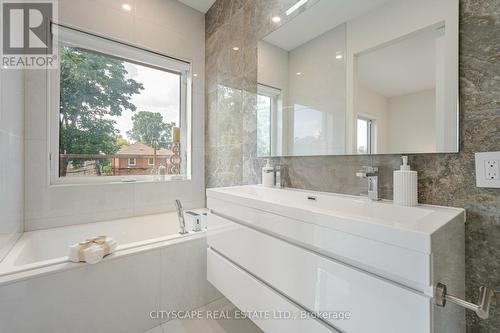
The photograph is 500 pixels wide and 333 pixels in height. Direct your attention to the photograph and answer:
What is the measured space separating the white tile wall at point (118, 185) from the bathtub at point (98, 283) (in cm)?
17

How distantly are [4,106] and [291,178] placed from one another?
174cm

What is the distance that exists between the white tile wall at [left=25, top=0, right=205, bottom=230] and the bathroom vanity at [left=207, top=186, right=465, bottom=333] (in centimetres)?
124

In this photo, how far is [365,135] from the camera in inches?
45.0

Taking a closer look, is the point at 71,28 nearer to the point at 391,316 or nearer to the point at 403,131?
the point at 403,131

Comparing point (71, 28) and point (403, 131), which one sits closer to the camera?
point (403, 131)

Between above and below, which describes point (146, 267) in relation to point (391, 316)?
below

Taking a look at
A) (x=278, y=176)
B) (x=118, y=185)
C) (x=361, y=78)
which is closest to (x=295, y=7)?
(x=361, y=78)

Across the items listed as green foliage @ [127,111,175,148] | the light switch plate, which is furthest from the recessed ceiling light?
the light switch plate

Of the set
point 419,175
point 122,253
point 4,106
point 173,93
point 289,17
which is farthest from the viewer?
point 173,93

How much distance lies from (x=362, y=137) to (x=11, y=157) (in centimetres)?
206

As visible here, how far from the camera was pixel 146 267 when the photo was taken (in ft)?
4.76

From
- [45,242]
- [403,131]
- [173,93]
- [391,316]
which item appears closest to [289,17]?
[403,131]

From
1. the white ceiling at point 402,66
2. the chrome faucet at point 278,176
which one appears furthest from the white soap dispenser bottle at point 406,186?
the chrome faucet at point 278,176

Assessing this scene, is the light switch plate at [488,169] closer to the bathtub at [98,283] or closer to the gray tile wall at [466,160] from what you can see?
the gray tile wall at [466,160]
